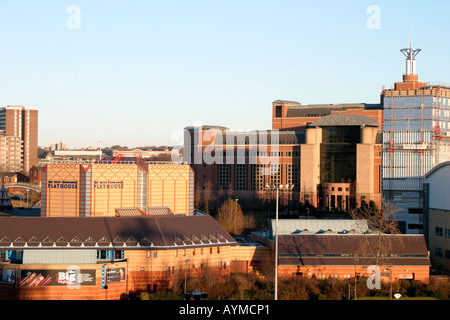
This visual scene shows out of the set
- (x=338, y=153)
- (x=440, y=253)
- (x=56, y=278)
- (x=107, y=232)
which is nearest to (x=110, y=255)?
(x=107, y=232)

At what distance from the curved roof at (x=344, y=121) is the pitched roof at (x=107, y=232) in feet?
208

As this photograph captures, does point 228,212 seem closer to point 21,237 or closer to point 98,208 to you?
point 98,208

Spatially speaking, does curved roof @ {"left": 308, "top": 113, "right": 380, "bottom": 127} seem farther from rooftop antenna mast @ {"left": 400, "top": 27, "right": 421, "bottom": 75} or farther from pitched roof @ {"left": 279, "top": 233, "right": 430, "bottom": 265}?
pitched roof @ {"left": 279, "top": 233, "right": 430, "bottom": 265}

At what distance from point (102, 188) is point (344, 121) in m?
65.1

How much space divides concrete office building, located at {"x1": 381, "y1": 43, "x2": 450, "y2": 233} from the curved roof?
2568 cm

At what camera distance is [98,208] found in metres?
69.2

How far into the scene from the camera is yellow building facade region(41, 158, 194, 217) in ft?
227

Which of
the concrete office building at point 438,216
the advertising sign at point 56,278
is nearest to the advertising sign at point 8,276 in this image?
the advertising sign at point 56,278

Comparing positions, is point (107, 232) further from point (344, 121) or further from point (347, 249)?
point (344, 121)

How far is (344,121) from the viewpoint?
12356cm

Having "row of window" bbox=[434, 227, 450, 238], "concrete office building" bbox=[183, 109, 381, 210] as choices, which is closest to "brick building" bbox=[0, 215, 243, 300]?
"row of window" bbox=[434, 227, 450, 238]

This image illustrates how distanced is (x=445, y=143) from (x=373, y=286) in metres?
44.9
